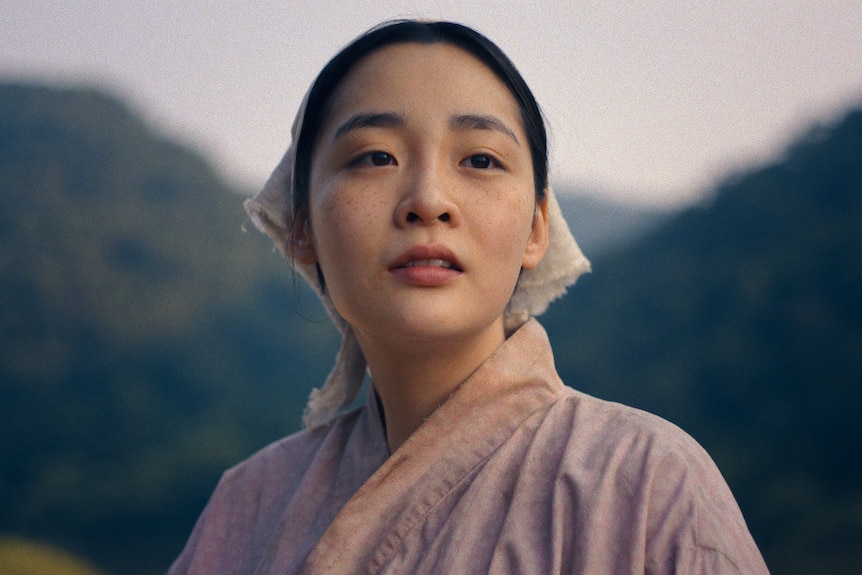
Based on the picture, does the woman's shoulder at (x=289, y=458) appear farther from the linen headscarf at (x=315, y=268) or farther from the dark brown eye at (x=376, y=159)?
the dark brown eye at (x=376, y=159)

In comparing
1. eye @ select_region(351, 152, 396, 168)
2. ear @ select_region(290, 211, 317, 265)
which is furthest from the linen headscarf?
eye @ select_region(351, 152, 396, 168)

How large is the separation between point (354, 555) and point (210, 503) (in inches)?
21.3

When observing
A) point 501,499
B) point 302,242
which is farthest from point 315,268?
point 501,499

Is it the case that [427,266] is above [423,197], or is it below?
below

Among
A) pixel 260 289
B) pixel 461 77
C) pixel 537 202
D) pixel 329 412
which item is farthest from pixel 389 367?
pixel 260 289

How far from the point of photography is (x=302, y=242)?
1567mm

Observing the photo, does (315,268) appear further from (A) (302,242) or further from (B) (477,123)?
(B) (477,123)

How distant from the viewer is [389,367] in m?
1.44

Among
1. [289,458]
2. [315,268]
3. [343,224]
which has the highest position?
[343,224]

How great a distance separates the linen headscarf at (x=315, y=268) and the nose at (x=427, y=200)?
16.0 inches

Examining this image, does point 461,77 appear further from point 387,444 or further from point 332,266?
point 387,444

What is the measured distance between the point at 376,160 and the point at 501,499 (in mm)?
598

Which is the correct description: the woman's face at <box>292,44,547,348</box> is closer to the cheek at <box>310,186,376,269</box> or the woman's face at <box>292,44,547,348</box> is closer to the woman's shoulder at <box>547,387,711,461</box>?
the cheek at <box>310,186,376,269</box>

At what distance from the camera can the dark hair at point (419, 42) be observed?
141cm
